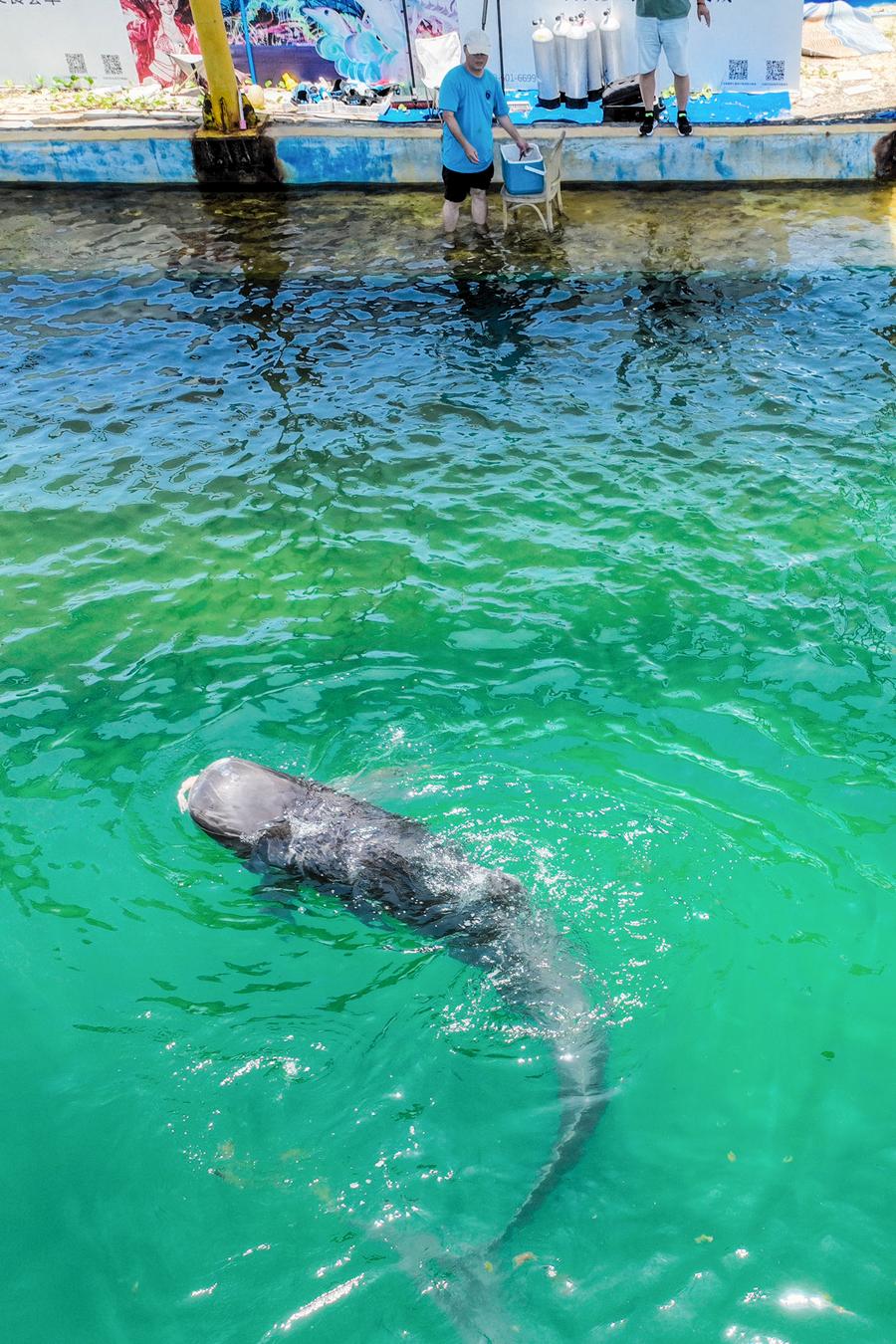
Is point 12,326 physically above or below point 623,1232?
above

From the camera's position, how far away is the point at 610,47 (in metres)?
16.2

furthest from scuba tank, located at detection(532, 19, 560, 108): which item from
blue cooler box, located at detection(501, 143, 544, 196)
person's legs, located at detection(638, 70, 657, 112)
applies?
blue cooler box, located at detection(501, 143, 544, 196)

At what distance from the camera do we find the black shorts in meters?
13.2

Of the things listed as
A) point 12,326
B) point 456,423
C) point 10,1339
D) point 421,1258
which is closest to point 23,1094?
point 10,1339

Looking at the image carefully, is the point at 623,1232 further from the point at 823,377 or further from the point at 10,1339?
the point at 823,377

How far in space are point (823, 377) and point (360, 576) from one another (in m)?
5.27

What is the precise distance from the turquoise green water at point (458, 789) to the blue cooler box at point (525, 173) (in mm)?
2605

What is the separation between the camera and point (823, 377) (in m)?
10.3

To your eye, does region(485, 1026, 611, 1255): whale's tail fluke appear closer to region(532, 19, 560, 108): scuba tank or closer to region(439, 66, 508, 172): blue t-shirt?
region(439, 66, 508, 172): blue t-shirt

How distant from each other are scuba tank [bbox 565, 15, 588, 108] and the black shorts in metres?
4.01

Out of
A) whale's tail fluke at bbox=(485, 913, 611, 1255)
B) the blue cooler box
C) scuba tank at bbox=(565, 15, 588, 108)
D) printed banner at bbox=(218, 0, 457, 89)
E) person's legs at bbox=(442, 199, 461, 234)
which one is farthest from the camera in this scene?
printed banner at bbox=(218, 0, 457, 89)

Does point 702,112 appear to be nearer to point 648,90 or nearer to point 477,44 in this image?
point 648,90

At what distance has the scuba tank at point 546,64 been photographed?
16031 mm

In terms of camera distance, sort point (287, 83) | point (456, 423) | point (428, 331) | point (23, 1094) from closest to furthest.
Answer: point (23, 1094), point (456, 423), point (428, 331), point (287, 83)
